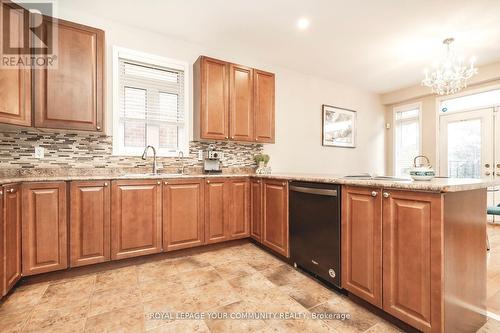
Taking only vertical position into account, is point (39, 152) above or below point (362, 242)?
above

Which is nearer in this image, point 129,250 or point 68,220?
point 68,220

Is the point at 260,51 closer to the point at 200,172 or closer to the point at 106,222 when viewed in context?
the point at 200,172

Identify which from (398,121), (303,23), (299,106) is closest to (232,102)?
(303,23)

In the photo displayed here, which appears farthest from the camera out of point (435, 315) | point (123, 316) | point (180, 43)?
point (180, 43)

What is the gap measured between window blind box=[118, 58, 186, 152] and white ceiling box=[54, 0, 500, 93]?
21.1 inches

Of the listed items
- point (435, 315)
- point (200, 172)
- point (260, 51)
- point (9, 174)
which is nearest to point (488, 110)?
point (260, 51)

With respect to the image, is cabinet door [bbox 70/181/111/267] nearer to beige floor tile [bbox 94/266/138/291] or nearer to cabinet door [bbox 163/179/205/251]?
beige floor tile [bbox 94/266/138/291]

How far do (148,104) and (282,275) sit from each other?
8.23ft

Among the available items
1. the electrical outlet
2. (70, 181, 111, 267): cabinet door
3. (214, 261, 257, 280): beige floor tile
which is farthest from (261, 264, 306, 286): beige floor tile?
the electrical outlet

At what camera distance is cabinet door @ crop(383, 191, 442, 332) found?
123 centimetres

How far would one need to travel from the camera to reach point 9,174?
217 centimetres

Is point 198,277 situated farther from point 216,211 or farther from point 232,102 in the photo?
point 232,102

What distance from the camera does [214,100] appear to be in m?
2.94

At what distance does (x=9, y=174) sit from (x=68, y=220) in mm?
761
